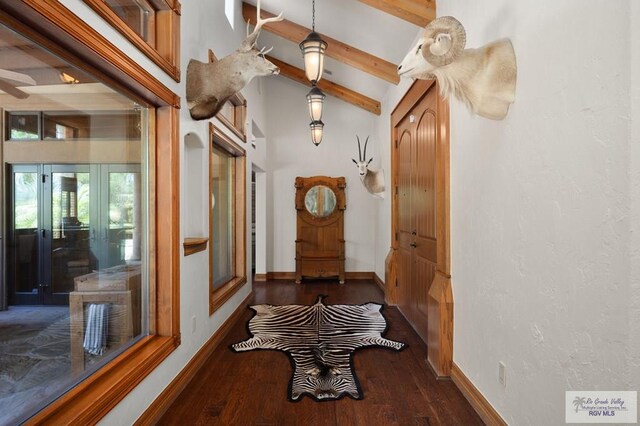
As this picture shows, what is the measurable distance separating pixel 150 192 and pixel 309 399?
1775 millimetres

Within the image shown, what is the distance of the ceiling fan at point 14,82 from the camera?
134 centimetres

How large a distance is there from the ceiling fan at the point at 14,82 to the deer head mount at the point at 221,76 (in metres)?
1.27

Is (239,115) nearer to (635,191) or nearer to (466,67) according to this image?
(466,67)

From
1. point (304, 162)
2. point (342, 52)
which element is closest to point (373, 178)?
point (304, 162)

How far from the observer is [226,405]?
2318mm

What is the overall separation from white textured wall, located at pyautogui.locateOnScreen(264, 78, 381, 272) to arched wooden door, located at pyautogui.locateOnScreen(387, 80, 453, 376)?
1.84 metres

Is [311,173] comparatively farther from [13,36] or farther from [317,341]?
[13,36]

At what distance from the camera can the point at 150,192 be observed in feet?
7.75

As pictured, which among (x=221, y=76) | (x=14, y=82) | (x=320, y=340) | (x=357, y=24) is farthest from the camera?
(x=357, y=24)

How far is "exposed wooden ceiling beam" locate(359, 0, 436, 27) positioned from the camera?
10.0 feet

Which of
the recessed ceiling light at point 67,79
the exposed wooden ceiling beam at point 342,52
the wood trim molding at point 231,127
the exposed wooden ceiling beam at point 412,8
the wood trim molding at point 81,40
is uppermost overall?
the exposed wooden ceiling beam at point 342,52

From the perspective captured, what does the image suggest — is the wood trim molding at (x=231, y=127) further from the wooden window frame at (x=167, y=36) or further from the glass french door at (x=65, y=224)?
the glass french door at (x=65, y=224)

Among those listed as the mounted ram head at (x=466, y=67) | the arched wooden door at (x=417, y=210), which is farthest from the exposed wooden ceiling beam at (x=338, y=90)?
the mounted ram head at (x=466, y=67)

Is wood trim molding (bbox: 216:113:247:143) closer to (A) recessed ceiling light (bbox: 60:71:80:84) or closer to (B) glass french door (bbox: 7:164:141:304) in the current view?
(B) glass french door (bbox: 7:164:141:304)
